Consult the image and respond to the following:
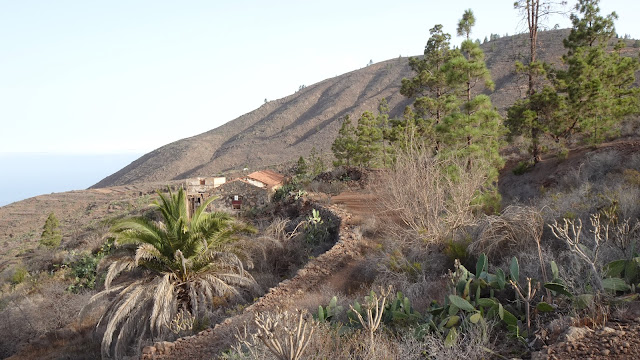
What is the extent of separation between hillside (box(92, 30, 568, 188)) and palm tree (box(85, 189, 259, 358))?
4874 cm

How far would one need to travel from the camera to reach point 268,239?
1255 centimetres

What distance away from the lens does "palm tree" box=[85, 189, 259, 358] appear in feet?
28.5

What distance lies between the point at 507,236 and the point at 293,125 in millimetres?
74915

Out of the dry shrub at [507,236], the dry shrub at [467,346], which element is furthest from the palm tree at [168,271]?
the dry shrub at [467,346]

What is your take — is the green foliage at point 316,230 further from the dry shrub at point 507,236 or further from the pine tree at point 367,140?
the pine tree at point 367,140

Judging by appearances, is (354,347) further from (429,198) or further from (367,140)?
(367,140)

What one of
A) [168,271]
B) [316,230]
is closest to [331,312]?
[168,271]

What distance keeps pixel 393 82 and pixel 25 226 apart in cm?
6664

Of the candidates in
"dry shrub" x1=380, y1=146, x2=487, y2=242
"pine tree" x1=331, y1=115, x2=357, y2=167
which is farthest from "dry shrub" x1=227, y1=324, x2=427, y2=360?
"pine tree" x1=331, y1=115, x2=357, y2=167

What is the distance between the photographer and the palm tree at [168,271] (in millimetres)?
8695

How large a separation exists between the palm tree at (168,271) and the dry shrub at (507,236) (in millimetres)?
5361

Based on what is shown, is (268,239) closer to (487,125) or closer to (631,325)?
(487,125)

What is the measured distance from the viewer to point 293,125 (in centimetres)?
8094

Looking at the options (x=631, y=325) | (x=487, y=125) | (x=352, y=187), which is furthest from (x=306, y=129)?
(x=631, y=325)
